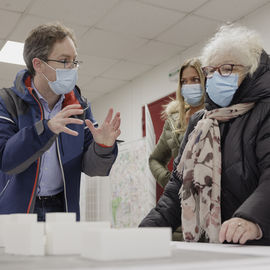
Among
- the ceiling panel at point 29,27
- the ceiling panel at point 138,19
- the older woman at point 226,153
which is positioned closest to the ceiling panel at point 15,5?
the ceiling panel at point 29,27

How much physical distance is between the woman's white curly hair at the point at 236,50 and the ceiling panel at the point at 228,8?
6.91 ft

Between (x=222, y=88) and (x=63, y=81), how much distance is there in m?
0.68

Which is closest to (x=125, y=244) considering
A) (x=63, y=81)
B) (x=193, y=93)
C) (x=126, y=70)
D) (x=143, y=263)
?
(x=143, y=263)

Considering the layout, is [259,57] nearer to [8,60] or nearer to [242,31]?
[242,31]

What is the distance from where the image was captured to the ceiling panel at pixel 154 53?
4.61 metres

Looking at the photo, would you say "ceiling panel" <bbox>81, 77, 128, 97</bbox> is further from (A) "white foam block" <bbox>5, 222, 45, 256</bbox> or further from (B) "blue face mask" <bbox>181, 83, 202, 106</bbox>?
(A) "white foam block" <bbox>5, 222, 45, 256</bbox>

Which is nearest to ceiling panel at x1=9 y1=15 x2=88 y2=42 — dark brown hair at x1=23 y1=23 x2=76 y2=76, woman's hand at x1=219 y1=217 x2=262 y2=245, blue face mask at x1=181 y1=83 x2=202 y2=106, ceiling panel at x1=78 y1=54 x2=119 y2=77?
ceiling panel at x1=78 y1=54 x2=119 y2=77

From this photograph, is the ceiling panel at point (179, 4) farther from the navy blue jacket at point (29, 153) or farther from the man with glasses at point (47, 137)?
the navy blue jacket at point (29, 153)

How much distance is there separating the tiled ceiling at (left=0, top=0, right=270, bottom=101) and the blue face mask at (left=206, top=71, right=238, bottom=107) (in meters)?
2.17

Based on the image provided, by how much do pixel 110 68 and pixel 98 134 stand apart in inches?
150

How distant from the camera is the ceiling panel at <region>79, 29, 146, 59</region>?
170 inches

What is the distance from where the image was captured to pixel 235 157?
140cm

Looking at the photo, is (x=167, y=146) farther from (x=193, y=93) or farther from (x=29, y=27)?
(x=29, y=27)

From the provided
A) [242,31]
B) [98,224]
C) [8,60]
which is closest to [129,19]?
[8,60]
